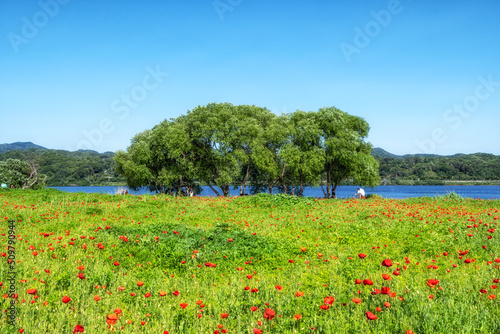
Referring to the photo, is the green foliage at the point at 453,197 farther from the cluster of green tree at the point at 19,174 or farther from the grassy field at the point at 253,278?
the cluster of green tree at the point at 19,174

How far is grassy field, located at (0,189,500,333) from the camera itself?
480cm

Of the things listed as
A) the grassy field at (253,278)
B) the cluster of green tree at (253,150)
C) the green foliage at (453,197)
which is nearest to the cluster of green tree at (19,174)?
the cluster of green tree at (253,150)

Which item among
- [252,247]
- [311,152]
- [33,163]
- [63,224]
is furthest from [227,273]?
[33,163]

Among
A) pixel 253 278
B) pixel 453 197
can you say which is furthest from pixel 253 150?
pixel 253 278

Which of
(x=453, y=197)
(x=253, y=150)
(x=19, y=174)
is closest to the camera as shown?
(x=453, y=197)

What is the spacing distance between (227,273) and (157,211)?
34.8 feet

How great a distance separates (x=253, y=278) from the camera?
714cm

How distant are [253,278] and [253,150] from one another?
29.6 m

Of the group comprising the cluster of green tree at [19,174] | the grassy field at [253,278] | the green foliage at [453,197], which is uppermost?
the cluster of green tree at [19,174]

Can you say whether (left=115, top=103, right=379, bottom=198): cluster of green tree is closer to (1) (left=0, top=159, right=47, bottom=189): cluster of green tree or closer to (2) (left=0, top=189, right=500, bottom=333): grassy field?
(2) (left=0, top=189, right=500, bottom=333): grassy field

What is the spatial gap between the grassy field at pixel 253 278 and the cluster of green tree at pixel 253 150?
22.4 m

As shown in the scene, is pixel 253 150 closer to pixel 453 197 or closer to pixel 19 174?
pixel 453 197

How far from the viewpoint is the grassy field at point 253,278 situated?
480 centimetres

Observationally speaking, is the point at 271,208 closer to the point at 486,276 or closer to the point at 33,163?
the point at 486,276
